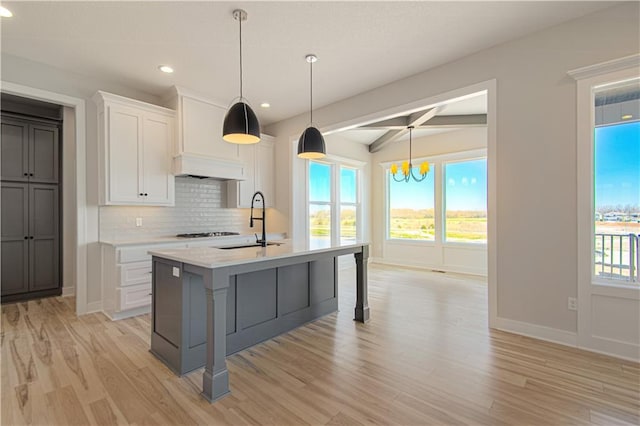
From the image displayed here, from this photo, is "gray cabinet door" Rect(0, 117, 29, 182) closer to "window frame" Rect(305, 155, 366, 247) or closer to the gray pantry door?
the gray pantry door

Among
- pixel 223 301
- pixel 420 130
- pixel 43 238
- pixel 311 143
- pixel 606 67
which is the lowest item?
pixel 223 301

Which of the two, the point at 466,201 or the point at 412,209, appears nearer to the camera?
the point at 466,201

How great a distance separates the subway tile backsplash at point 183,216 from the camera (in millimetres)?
3928

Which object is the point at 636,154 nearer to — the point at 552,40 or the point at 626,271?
the point at 626,271

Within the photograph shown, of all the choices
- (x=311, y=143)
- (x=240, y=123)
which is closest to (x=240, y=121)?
(x=240, y=123)

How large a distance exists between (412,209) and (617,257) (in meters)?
4.34

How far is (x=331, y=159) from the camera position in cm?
641

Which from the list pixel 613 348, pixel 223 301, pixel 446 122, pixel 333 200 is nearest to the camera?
pixel 223 301

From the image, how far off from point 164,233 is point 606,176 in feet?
17.0

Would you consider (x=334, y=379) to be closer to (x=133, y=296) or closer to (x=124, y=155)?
(x=133, y=296)

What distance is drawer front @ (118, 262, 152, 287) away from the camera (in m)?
3.42

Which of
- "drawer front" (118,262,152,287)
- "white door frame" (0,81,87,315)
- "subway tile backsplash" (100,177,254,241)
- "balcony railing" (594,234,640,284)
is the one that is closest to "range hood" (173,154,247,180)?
"subway tile backsplash" (100,177,254,241)

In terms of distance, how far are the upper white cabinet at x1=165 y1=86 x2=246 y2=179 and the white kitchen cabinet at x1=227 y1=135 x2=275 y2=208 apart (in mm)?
374

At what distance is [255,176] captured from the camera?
17.2 feet
